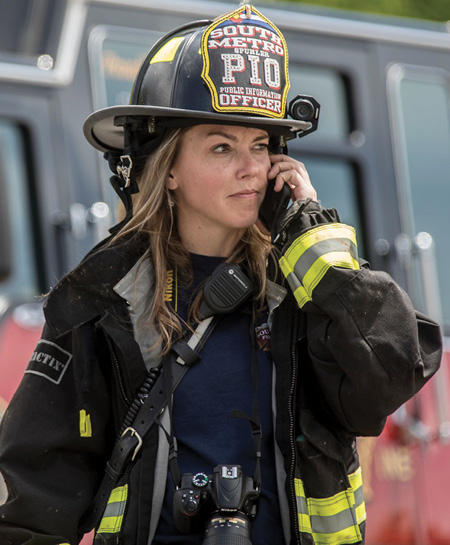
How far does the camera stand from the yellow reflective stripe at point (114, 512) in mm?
A: 2660

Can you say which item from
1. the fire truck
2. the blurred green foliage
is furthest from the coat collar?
the blurred green foliage

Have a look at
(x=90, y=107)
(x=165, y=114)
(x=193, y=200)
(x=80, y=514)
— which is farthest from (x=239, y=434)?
(x=90, y=107)

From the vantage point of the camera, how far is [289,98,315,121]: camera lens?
297cm

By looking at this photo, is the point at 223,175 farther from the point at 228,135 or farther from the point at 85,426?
the point at 85,426

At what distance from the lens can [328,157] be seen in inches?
200

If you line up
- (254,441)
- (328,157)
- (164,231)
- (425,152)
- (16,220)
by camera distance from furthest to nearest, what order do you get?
(425,152)
(328,157)
(16,220)
(164,231)
(254,441)

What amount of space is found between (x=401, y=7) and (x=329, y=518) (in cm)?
770

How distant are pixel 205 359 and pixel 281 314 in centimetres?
23

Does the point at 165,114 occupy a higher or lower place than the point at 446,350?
higher

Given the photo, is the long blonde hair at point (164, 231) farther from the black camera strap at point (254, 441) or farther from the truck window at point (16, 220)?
the truck window at point (16, 220)

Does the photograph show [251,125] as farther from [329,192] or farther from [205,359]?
[329,192]

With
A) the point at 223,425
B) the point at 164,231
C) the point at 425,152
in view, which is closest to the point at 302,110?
the point at 164,231

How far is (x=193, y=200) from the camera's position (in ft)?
9.77

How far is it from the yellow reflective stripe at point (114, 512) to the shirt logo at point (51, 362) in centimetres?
36
